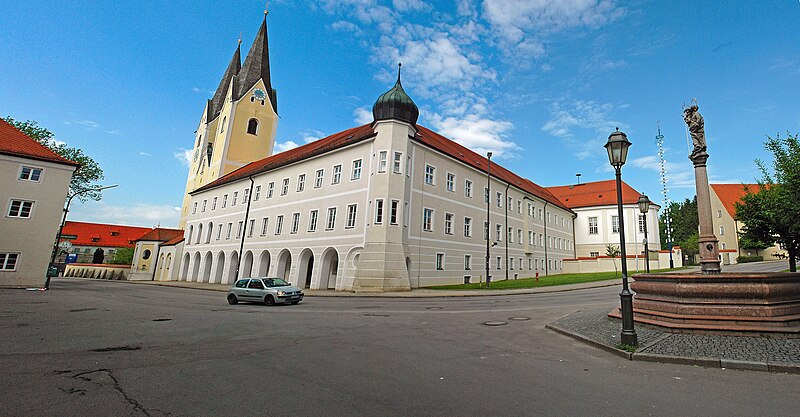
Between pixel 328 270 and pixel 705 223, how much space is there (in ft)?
78.4

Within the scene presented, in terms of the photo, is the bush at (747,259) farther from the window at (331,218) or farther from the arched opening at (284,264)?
the arched opening at (284,264)

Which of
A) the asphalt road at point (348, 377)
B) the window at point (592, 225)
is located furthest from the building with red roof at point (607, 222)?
the asphalt road at point (348, 377)

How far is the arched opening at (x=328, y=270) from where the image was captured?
2908cm

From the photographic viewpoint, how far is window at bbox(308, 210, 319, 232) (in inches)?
1220

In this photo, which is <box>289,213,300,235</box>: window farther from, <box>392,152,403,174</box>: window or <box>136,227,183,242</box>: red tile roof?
<box>136,227,183,242</box>: red tile roof

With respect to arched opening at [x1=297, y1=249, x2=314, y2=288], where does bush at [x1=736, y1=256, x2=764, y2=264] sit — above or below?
above

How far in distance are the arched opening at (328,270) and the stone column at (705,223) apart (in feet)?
73.5

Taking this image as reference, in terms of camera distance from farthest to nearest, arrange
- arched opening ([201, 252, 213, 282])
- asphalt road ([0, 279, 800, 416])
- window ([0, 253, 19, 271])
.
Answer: arched opening ([201, 252, 213, 282]) < window ([0, 253, 19, 271]) < asphalt road ([0, 279, 800, 416])

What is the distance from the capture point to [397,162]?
89.2 ft

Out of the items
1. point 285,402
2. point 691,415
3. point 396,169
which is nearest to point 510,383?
point 691,415

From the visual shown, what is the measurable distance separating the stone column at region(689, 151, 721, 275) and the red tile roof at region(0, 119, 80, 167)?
38939 mm

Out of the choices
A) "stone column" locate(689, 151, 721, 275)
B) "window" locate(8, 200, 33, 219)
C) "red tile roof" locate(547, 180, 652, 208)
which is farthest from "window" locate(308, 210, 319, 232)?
"red tile roof" locate(547, 180, 652, 208)

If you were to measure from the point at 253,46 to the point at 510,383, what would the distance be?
71599 mm

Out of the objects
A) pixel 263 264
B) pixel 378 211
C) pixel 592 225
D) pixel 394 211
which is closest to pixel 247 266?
pixel 263 264
